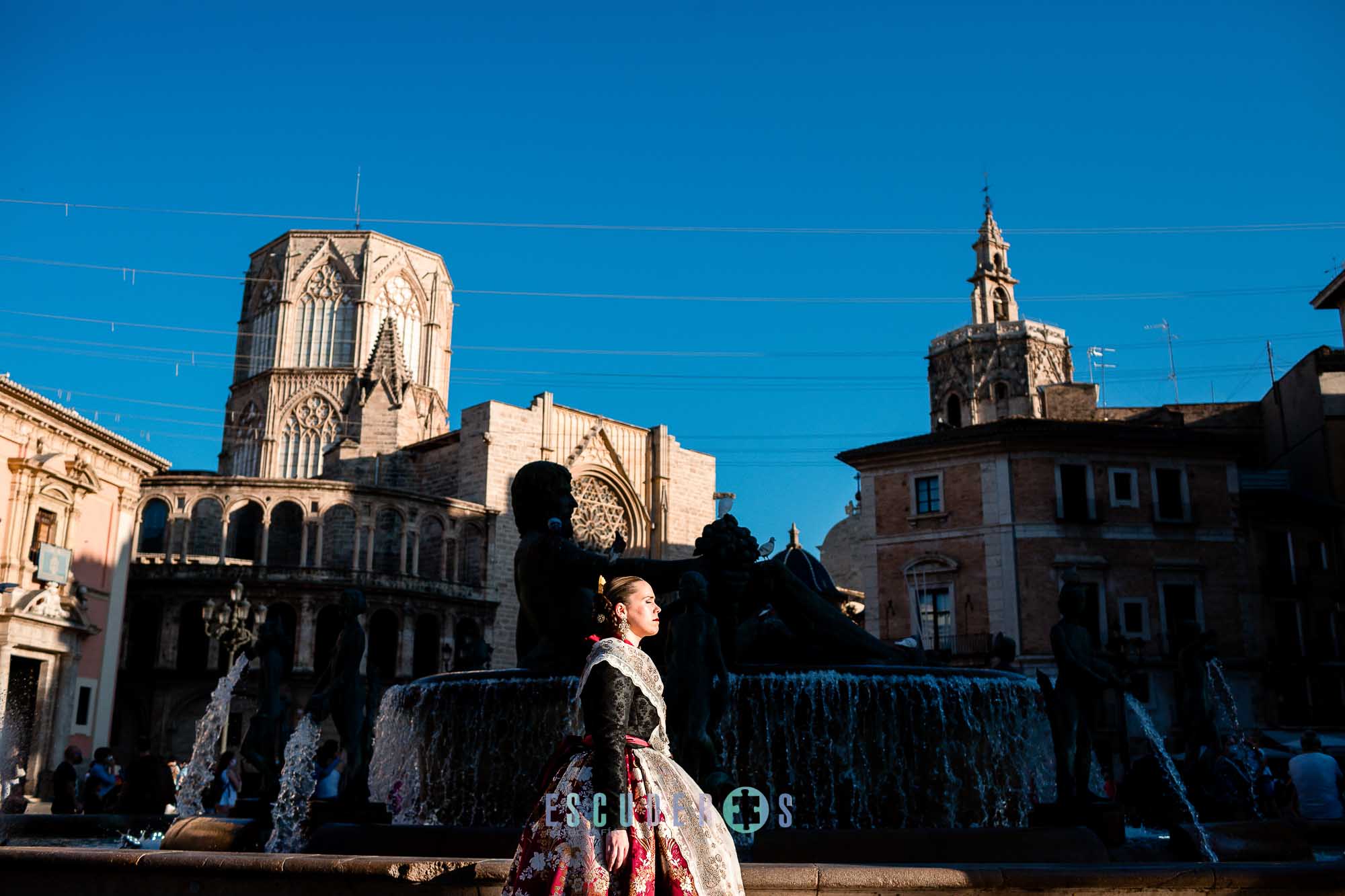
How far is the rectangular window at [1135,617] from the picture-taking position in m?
33.3

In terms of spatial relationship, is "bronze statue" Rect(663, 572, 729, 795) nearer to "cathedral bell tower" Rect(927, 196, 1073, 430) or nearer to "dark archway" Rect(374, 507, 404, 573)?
"dark archway" Rect(374, 507, 404, 573)

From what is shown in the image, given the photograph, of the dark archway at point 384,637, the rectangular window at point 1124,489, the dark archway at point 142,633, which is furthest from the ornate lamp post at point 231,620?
the rectangular window at point 1124,489

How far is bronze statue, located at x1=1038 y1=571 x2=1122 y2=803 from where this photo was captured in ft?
27.6

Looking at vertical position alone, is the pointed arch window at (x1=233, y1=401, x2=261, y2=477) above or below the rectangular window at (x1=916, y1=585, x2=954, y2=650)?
above

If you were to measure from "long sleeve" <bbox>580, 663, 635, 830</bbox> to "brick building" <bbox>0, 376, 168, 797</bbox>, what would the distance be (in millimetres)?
26423

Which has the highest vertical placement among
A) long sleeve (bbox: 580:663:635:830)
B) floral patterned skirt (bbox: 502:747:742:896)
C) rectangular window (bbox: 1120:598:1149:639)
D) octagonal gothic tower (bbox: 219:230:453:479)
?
octagonal gothic tower (bbox: 219:230:453:479)

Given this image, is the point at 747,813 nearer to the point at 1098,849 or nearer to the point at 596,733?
the point at 1098,849

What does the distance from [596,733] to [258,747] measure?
29.8ft

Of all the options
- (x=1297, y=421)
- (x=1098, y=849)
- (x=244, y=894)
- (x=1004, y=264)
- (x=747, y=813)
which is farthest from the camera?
(x=1004, y=264)

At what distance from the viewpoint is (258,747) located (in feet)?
38.5

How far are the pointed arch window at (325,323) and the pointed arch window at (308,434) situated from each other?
2.45 meters

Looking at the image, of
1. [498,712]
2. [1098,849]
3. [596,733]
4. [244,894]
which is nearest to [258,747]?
[498,712]

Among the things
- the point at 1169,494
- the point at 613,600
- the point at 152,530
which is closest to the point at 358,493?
the point at 152,530

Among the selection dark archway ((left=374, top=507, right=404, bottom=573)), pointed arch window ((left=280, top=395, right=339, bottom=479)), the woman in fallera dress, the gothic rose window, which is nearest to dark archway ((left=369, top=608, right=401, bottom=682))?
dark archway ((left=374, top=507, right=404, bottom=573))
